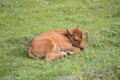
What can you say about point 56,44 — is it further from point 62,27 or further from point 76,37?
point 62,27

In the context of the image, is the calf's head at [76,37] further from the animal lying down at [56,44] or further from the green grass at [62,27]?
the green grass at [62,27]

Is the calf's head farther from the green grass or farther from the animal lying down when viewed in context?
the green grass

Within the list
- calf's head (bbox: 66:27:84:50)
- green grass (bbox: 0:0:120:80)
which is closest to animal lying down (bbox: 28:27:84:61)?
calf's head (bbox: 66:27:84:50)

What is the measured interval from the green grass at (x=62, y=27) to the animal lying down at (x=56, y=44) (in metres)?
0.25

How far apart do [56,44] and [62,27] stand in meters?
3.19

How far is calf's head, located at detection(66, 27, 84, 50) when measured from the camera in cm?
1200

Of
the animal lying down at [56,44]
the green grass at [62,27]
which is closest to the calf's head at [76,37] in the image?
the animal lying down at [56,44]

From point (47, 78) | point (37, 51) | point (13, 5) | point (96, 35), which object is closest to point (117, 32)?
point (96, 35)

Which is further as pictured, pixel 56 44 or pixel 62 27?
pixel 62 27

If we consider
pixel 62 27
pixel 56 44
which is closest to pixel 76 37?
pixel 56 44

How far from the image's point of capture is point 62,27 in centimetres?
1504

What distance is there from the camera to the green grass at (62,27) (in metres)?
10.3

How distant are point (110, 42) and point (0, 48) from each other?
374 centimetres

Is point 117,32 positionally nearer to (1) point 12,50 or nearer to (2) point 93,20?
(2) point 93,20
